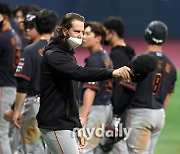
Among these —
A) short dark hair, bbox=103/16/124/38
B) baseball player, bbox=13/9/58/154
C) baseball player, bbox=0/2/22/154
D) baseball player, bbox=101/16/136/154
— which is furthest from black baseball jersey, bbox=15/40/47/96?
short dark hair, bbox=103/16/124/38

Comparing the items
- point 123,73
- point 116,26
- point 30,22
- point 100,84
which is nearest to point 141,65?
point 123,73

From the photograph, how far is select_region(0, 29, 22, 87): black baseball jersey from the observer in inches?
343

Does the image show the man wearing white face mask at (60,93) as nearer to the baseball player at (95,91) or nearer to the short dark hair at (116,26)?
the baseball player at (95,91)

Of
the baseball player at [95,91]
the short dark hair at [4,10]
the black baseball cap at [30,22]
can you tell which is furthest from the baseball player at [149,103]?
the short dark hair at [4,10]

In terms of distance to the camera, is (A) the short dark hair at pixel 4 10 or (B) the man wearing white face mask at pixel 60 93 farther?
(A) the short dark hair at pixel 4 10

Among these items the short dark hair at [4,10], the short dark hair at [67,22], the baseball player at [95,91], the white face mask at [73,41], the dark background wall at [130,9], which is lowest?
the dark background wall at [130,9]

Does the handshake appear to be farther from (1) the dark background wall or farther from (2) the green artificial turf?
(1) the dark background wall

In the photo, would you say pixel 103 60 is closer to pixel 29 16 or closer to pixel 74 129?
pixel 29 16

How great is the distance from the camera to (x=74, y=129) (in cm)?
622

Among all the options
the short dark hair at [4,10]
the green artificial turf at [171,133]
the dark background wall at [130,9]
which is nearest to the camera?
the short dark hair at [4,10]

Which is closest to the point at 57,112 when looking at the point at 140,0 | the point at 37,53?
the point at 37,53

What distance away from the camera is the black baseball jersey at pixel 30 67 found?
780 centimetres

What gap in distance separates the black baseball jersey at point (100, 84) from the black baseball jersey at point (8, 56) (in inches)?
40.5

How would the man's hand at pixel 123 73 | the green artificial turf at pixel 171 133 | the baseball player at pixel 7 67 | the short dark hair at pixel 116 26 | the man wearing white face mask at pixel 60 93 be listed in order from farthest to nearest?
the green artificial turf at pixel 171 133 < the short dark hair at pixel 116 26 < the baseball player at pixel 7 67 < the man wearing white face mask at pixel 60 93 < the man's hand at pixel 123 73
